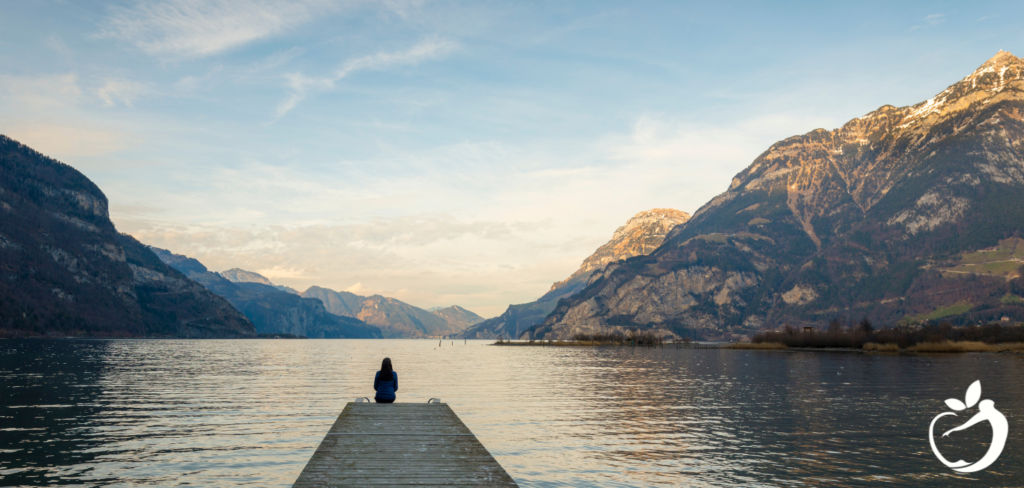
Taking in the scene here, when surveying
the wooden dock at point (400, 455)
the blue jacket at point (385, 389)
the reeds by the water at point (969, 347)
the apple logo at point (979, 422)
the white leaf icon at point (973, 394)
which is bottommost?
the reeds by the water at point (969, 347)

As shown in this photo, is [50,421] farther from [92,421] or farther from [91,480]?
[91,480]

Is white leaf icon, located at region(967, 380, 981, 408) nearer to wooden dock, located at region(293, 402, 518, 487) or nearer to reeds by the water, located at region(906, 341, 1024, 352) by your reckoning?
wooden dock, located at region(293, 402, 518, 487)

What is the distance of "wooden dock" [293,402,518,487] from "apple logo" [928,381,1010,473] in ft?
70.4

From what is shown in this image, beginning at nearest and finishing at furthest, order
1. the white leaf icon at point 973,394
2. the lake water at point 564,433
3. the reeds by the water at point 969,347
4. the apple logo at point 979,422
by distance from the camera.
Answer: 1. the lake water at point 564,433
2. the apple logo at point 979,422
3. the white leaf icon at point 973,394
4. the reeds by the water at point 969,347

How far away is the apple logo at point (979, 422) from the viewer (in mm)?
28462

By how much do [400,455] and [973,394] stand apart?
61491 millimetres

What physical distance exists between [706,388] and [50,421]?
60.2m

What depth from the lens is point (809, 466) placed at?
2834 centimetres

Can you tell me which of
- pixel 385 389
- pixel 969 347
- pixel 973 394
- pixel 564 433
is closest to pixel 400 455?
pixel 385 389

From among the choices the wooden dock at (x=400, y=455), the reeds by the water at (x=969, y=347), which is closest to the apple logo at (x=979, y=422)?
the wooden dock at (x=400, y=455)

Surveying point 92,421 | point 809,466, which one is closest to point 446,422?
point 809,466

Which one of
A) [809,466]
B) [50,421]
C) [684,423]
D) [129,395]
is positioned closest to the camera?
[809,466]

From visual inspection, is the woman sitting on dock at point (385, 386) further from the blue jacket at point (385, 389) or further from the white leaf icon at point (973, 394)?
the white leaf icon at point (973, 394)

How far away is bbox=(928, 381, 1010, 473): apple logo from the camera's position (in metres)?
28.5
